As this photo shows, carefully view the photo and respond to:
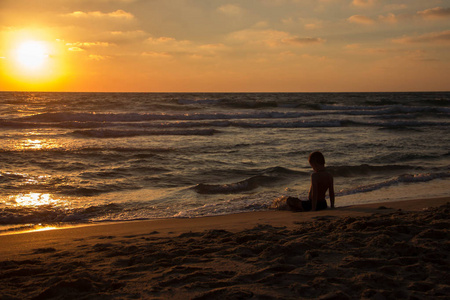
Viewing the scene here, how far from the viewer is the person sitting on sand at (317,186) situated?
591 centimetres

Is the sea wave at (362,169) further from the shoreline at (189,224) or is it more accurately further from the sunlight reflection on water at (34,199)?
the sunlight reflection on water at (34,199)

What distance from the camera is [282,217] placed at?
5695 millimetres

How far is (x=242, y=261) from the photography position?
345cm

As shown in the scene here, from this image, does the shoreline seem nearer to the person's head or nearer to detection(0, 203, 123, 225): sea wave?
detection(0, 203, 123, 225): sea wave

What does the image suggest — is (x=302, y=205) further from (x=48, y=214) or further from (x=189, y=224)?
(x=48, y=214)

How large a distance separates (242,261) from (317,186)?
9.35ft

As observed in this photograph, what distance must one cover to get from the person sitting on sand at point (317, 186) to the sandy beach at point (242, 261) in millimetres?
829

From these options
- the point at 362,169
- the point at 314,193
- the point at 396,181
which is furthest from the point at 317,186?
the point at 362,169

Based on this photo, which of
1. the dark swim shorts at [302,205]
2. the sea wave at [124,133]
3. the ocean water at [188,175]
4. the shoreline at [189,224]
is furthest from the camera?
the sea wave at [124,133]

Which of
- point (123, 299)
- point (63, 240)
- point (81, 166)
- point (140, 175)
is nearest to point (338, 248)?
point (123, 299)

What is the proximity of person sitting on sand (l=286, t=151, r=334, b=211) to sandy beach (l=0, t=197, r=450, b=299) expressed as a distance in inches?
32.6

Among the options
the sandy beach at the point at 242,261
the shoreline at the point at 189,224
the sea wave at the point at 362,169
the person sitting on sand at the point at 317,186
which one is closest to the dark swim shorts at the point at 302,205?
the person sitting on sand at the point at 317,186

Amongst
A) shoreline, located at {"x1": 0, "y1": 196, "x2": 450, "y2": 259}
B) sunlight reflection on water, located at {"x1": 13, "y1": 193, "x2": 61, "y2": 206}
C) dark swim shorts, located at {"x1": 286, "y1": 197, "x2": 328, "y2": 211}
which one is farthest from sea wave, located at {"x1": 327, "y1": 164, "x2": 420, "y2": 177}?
sunlight reflection on water, located at {"x1": 13, "y1": 193, "x2": 61, "y2": 206}

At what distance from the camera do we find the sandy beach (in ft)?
9.29
